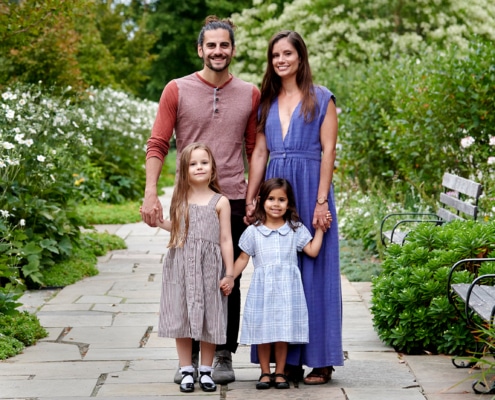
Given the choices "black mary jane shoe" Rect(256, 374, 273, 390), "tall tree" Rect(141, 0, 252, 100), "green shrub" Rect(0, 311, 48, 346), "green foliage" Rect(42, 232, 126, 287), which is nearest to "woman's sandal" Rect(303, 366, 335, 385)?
"black mary jane shoe" Rect(256, 374, 273, 390)

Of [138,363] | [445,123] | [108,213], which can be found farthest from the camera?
[108,213]

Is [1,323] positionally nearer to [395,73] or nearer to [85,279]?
[85,279]

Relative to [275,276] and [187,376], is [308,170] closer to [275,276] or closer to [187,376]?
[275,276]

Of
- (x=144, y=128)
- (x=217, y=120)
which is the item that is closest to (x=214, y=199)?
(x=217, y=120)

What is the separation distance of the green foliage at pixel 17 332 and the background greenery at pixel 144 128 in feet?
0.45

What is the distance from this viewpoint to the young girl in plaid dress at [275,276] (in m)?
5.09

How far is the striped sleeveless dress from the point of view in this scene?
5.11 m

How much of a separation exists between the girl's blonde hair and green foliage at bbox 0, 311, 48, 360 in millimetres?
1412

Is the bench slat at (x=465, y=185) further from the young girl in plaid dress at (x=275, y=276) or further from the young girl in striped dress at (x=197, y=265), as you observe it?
the young girl in striped dress at (x=197, y=265)

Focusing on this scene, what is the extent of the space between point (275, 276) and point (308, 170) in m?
0.60

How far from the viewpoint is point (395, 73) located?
43.8ft

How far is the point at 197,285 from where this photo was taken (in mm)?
5113

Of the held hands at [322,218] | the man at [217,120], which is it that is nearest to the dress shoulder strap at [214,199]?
the man at [217,120]

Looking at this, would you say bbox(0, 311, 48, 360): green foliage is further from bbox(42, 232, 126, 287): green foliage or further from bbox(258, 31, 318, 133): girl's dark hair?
bbox(258, 31, 318, 133): girl's dark hair
